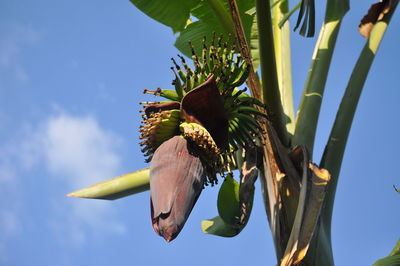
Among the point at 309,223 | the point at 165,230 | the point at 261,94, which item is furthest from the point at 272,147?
the point at 165,230

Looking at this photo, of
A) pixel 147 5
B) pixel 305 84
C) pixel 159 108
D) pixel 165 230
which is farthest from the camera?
Answer: pixel 147 5

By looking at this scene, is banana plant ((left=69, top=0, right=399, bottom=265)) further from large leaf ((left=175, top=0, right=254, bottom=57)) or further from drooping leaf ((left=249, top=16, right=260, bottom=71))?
drooping leaf ((left=249, top=16, right=260, bottom=71))

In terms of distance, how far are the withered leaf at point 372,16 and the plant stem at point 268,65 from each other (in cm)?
85

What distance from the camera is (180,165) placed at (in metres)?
1.28

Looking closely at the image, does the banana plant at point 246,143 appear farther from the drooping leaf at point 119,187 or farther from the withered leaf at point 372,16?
the withered leaf at point 372,16

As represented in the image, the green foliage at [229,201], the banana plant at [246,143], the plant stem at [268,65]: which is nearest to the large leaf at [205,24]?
the banana plant at [246,143]

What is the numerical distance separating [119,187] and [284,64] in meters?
0.93

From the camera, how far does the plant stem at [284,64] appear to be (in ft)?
6.53

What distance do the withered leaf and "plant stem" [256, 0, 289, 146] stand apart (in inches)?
33.6

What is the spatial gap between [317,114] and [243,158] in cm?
35

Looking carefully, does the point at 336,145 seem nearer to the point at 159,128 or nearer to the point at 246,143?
the point at 246,143

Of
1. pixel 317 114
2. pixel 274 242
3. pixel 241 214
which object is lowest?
pixel 274 242

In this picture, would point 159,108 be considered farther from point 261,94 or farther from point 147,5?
point 147,5

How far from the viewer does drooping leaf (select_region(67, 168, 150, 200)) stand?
1.88m
